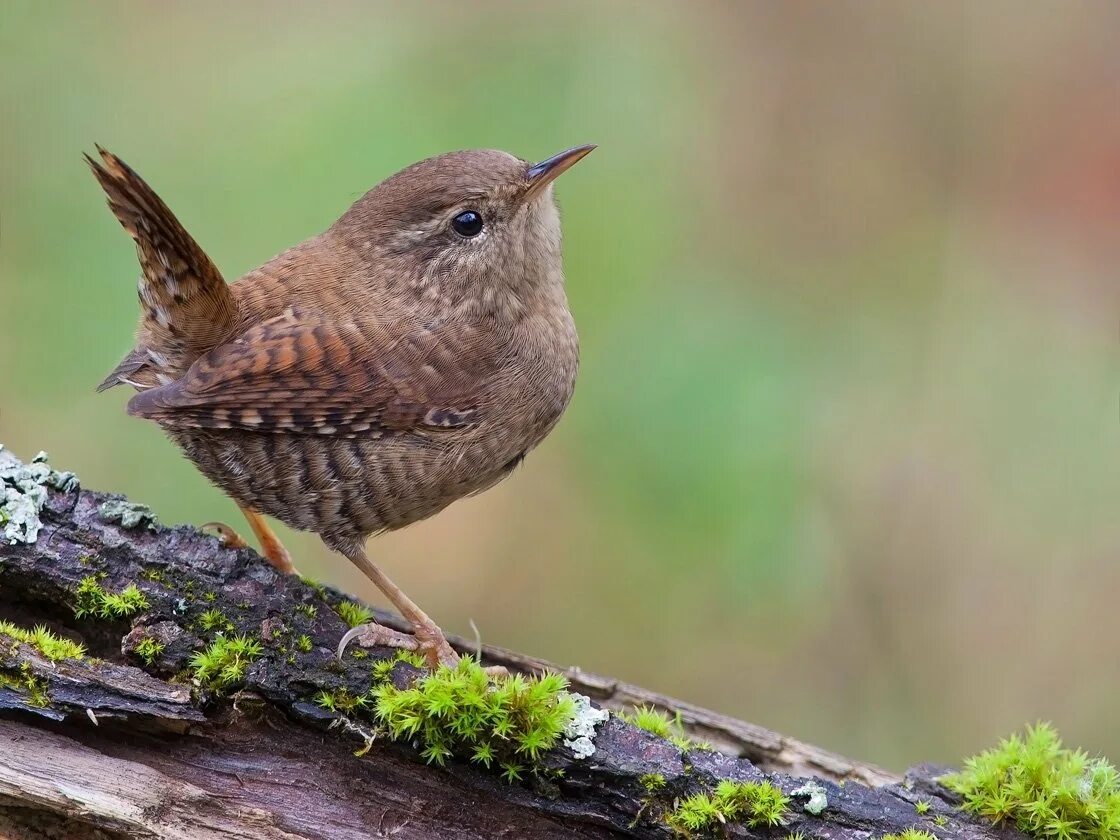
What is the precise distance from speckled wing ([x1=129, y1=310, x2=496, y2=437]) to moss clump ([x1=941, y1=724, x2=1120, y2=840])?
1.82 m

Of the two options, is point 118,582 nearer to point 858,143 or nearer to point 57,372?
point 57,372

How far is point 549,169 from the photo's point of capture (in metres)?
3.67

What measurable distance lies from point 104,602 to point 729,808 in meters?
1.77

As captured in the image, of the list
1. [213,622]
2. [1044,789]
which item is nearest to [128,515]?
[213,622]

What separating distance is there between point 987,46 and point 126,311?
490 cm

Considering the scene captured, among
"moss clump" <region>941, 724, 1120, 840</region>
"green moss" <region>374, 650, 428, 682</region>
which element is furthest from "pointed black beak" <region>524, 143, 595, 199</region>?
"moss clump" <region>941, 724, 1120, 840</region>

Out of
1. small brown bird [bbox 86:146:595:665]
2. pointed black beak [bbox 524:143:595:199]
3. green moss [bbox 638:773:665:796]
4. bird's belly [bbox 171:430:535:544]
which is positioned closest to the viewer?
green moss [bbox 638:773:665:796]

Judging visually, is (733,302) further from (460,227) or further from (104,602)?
(104,602)

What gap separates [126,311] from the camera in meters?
5.07

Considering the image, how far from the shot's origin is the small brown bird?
332 cm

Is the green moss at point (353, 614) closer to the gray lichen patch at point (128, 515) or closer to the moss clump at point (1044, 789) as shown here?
the gray lichen patch at point (128, 515)

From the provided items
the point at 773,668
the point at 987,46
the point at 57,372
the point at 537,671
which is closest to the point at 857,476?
the point at 773,668

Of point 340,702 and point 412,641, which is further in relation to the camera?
point 412,641

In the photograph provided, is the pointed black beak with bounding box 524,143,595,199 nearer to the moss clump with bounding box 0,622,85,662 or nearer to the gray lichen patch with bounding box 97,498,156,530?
the gray lichen patch with bounding box 97,498,156,530
